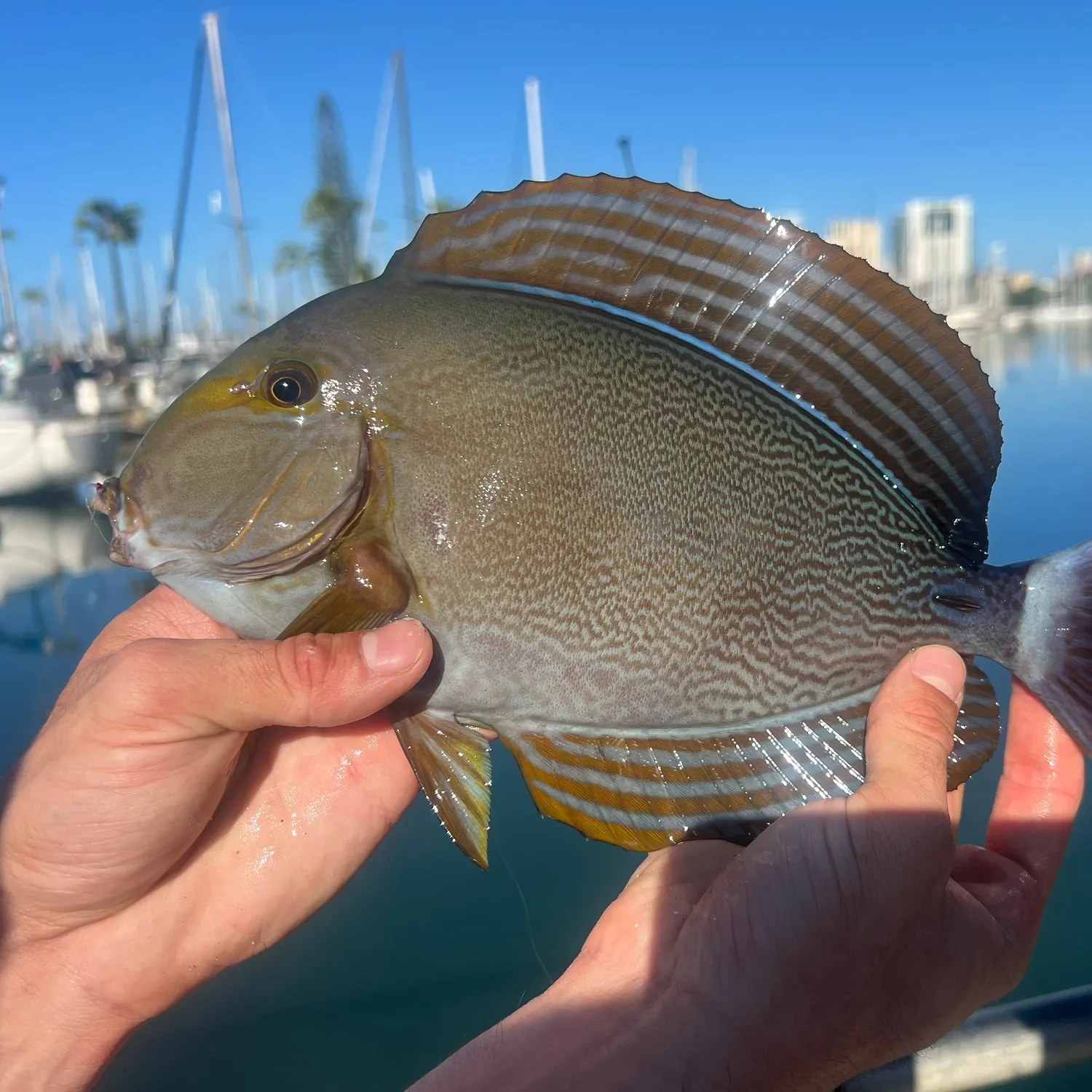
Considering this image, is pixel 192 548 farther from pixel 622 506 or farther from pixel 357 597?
pixel 622 506

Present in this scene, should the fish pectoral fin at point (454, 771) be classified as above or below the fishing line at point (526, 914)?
above

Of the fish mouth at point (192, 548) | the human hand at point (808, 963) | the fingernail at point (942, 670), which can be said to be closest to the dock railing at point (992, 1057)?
the human hand at point (808, 963)

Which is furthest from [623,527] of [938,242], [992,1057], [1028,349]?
[938,242]

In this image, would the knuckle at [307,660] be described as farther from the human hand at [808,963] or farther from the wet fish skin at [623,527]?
the human hand at [808,963]

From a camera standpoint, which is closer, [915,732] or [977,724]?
[915,732]

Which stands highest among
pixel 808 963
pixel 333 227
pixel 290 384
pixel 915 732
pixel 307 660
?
pixel 333 227

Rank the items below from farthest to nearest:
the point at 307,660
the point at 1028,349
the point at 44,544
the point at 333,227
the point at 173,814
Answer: the point at 1028,349, the point at 333,227, the point at 44,544, the point at 173,814, the point at 307,660
